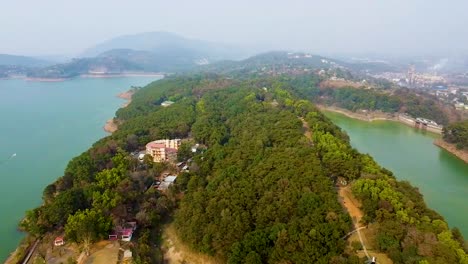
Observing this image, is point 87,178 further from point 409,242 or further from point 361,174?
point 409,242

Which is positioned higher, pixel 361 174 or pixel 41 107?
pixel 361 174

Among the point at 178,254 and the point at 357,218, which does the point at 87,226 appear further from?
the point at 357,218

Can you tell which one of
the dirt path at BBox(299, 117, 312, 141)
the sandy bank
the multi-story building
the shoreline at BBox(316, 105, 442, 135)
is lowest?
the shoreline at BBox(316, 105, 442, 135)

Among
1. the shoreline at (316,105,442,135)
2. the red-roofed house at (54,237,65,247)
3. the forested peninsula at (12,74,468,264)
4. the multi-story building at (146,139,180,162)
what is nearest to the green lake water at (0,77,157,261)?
the red-roofed house at (54,237,65,247)

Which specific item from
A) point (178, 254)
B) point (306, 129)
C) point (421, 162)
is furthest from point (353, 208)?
point (421, 162)

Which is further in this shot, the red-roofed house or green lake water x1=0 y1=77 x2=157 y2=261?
green lake water x1=0 y1=77 x2=157 y2=261

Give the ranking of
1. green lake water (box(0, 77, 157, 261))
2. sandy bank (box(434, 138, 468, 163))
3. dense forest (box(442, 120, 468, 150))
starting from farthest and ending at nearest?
1. dense forest (box(442, 120, 468, 150))
2. sandy bank (box(434, 138, 468, 163))
3. green lake water (box(0, 77, 157, 261))

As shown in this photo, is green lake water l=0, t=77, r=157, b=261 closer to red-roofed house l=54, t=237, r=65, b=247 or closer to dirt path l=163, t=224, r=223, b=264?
red-roofed house l=54, t=237, r=65, b=247

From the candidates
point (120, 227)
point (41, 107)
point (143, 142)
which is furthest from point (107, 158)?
point (41, 107)

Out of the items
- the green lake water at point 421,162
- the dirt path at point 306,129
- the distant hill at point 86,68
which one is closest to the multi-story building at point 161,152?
the dirt path at point 306,129
